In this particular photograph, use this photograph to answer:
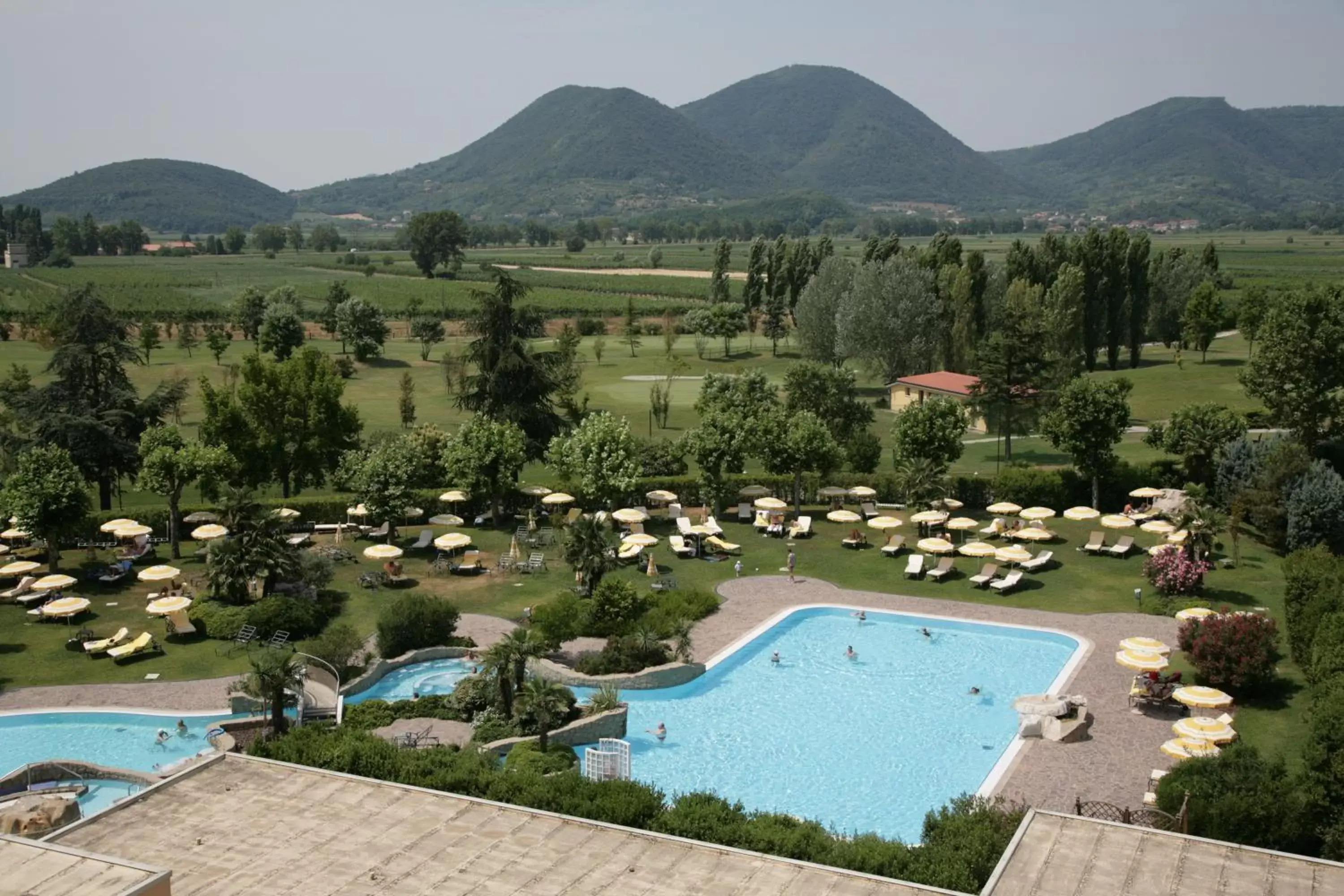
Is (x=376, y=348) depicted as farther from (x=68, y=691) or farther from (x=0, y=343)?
(x=68, y=691)

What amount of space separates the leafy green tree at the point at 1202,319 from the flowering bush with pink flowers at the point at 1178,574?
49715 millimetres

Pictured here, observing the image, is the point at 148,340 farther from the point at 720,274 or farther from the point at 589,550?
the point at 589,550

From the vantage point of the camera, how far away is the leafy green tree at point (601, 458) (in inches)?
1766

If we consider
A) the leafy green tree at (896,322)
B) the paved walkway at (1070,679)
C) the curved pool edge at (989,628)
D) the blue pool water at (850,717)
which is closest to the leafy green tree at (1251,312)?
the leafy green tree at (896,322)

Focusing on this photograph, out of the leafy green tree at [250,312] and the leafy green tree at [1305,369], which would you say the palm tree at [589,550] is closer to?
the leafy green tree at [1305,369]

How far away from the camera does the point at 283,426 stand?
158ft

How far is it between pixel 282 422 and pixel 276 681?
2422 cm

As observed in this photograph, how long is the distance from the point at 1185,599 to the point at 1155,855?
2063cm

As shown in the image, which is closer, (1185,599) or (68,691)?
(68,691)

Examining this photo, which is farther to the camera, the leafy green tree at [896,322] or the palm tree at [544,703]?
the leafy green tree at [896,322]

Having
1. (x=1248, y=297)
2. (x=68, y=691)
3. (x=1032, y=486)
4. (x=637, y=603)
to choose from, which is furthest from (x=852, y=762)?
(x=1248, y=297)

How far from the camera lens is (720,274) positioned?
117m

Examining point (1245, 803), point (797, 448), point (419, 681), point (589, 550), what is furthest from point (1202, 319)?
point (1245, 803)

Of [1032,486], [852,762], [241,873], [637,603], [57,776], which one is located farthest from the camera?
[1032,486]
